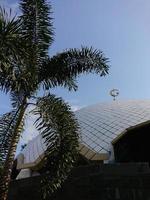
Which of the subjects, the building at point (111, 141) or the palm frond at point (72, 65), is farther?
the building at point (111, 141)

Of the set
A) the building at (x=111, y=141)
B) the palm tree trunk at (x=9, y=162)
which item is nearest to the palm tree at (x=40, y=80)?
the palm tree trunk at (x=9, y=162)

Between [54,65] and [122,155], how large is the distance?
6935mm

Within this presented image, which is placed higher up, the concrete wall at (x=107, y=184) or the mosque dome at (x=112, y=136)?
the mosque dome at (x=112, y=136)

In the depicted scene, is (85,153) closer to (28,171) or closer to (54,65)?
(28,171)

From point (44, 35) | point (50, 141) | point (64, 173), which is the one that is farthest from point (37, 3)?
point (64, 173)

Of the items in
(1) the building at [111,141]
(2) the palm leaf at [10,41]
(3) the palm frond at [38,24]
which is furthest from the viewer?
(1) the building at [111,141]

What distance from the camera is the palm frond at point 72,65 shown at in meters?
10.1

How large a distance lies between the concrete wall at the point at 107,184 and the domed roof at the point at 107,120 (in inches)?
142

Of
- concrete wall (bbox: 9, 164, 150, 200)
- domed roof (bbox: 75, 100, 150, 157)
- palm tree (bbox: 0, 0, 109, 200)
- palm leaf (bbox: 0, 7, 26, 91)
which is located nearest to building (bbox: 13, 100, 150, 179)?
domed roof (bbox: 75, 100, 150, 157)

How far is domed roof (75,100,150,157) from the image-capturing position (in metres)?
15.7

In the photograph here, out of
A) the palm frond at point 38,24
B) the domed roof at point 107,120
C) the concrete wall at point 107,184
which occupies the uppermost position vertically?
the palm frond at point 38,24

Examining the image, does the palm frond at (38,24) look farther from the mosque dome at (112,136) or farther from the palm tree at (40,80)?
the mosque dome at (112,136)

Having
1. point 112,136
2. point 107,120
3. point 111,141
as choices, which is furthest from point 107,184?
point 107,120

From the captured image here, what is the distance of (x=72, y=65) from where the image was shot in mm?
10297
